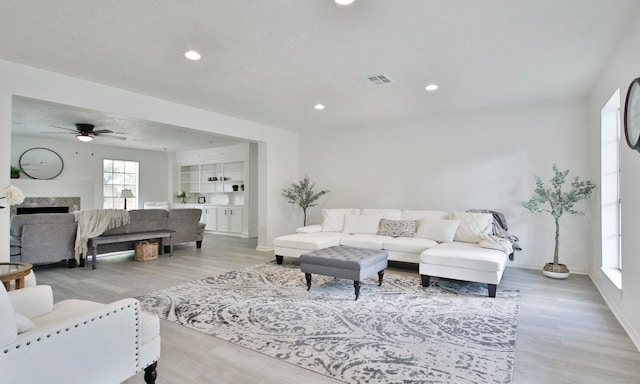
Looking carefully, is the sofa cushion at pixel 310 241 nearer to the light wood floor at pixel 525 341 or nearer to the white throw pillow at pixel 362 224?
the white throw pillow at pixel 362 224

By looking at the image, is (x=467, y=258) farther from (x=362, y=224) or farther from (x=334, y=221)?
(x=334, y=221)

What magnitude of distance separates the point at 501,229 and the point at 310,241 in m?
2.84

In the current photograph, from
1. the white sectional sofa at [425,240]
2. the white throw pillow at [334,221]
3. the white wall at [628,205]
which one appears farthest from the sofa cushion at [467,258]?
the white throw pillow at [334,221]

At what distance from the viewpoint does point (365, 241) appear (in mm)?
5062

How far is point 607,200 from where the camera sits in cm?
390

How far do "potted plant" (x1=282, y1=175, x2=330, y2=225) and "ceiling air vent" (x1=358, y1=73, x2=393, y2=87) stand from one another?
3.18m

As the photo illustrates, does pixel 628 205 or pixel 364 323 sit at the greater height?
pixel 628 205

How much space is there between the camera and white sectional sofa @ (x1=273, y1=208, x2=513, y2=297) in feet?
12.6

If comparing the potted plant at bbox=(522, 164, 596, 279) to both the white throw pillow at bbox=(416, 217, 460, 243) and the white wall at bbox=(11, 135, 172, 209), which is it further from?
the white wall at bbox=(11, 135, 172, 209)

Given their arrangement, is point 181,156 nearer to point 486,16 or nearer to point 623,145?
point 486,16

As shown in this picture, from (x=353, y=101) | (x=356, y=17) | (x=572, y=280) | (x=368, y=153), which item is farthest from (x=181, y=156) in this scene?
(x=572, y=280)

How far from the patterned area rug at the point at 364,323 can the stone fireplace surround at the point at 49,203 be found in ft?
20.6

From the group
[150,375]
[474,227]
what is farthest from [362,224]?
[150,375]

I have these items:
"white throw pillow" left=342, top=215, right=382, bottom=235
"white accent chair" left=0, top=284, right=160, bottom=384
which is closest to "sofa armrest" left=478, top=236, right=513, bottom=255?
"white throw pillow" left=342, top=215, right=382, bottom=235
